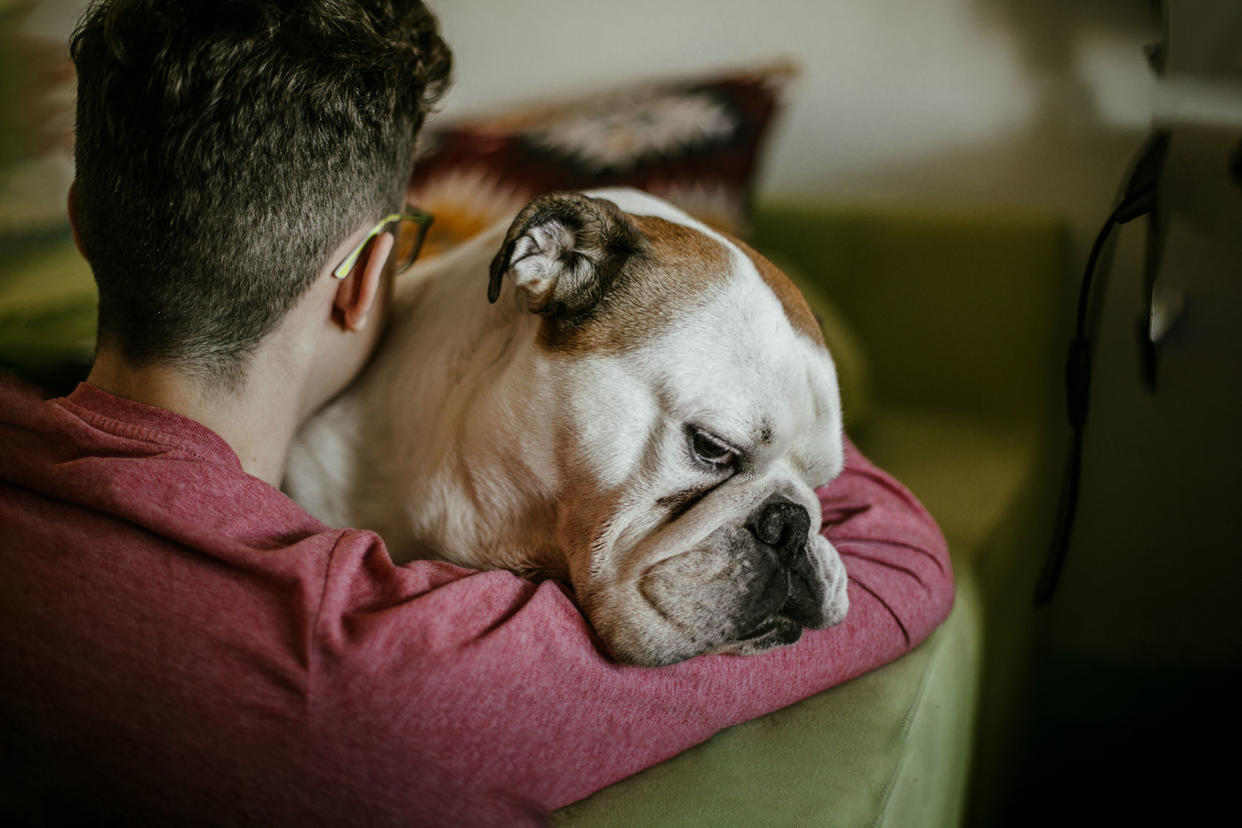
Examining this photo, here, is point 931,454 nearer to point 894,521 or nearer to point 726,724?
point 894,521

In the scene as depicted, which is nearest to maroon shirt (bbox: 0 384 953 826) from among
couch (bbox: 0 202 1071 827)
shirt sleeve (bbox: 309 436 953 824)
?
shirt sleeve (bbox: 309 436 953 824)

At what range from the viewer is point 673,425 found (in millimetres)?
892

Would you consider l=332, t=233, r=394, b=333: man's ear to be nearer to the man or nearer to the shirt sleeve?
the man

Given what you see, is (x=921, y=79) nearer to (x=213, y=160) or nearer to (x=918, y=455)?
(x=918, y=455)

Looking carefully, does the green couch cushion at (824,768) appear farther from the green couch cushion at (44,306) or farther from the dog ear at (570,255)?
the green couch cushion at (44,306)

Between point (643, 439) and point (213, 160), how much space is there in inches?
17.6

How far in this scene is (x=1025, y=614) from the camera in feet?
5.37

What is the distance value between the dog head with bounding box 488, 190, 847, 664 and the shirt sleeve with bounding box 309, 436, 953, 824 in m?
0.06

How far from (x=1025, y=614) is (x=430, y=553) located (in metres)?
1.11

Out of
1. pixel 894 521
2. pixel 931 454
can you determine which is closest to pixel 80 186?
pixel 894 521

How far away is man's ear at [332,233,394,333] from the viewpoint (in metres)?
0.96

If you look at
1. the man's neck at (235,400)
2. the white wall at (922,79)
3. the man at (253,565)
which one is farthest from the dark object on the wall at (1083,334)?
the man's neck at (235,400)

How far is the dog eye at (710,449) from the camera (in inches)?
35.3

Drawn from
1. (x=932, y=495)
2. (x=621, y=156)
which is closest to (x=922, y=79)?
(x=621, y=156)
